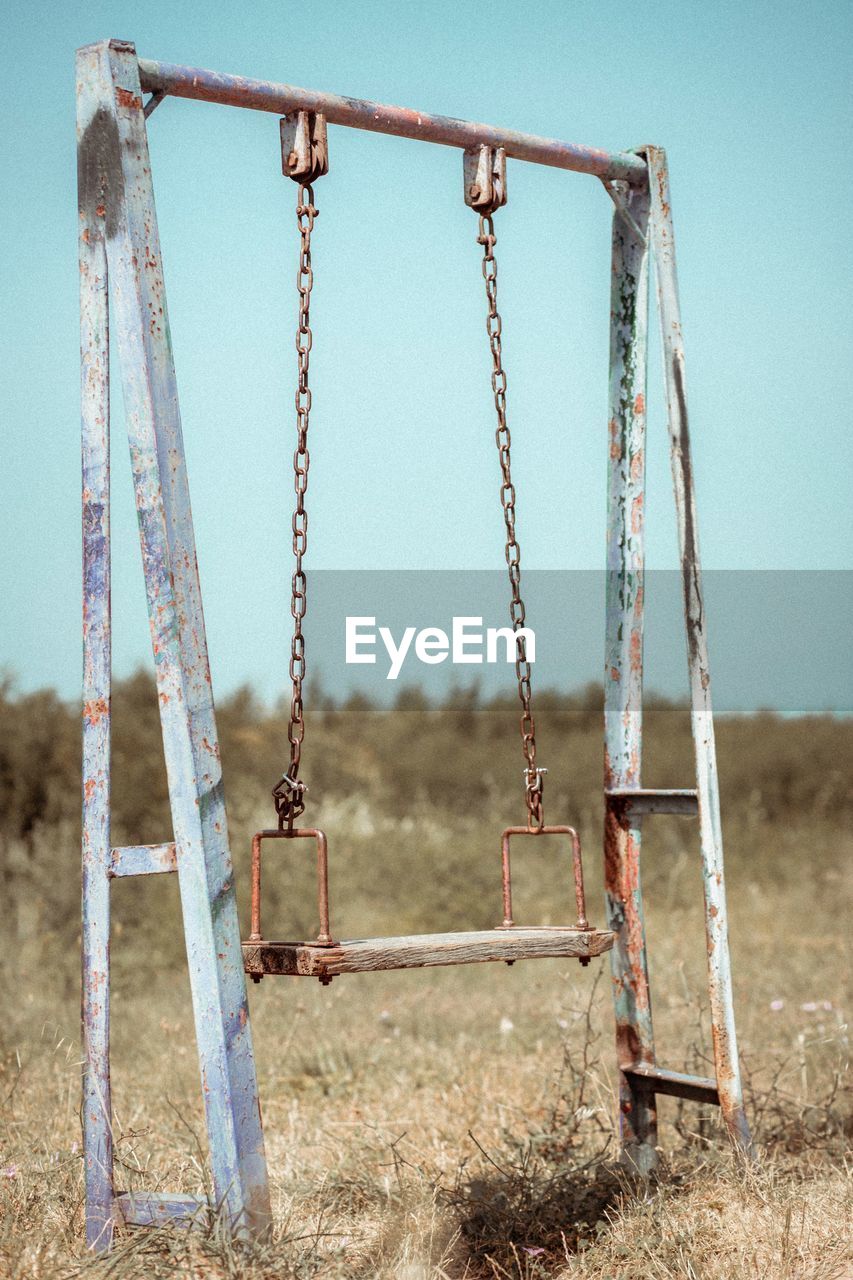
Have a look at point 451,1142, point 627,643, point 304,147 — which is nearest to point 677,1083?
point 451,1142

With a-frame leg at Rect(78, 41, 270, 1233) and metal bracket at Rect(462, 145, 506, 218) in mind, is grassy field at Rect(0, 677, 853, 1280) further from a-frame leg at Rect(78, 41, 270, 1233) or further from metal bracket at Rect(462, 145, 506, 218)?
metal bracket at Rect(462, 145, 506, 218)

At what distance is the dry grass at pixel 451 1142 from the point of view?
3.72 m

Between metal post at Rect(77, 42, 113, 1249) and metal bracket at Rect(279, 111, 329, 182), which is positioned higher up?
metal bracket at Rect(279, 111, 329, 182)

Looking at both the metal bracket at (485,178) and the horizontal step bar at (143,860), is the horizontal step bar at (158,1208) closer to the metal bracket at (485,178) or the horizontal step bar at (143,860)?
the horizontal step bar at (143,860)

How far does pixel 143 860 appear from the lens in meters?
3.57

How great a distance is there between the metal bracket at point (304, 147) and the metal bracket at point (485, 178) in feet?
1.83

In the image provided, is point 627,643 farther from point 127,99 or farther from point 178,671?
point 127,99

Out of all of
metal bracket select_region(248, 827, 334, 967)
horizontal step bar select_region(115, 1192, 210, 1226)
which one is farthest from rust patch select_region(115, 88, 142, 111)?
horizontal step bar select_region(115, 1192, 210, 1226)

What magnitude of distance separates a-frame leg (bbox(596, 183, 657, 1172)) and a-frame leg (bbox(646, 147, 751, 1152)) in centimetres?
11

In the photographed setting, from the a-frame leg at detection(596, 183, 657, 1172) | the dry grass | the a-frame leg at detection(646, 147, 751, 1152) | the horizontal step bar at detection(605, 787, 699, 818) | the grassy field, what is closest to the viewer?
the dry grass

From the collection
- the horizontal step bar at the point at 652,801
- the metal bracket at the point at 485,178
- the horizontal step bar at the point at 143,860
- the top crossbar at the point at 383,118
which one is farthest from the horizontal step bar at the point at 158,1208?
the metal bracket at the point at 485,178

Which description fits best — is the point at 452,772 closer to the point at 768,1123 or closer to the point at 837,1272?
the point at 768,1123

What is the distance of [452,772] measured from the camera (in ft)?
63.6

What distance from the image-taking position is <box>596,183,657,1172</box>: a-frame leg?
4.71 m
